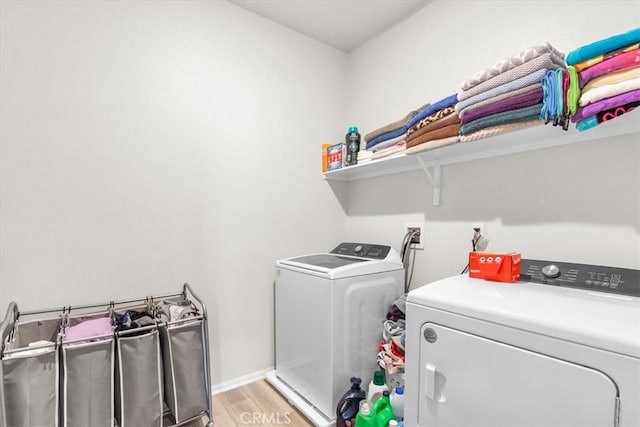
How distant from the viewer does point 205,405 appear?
1464mm

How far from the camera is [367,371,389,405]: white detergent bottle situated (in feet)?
4.98

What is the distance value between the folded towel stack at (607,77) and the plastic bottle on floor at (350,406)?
1.48 metres

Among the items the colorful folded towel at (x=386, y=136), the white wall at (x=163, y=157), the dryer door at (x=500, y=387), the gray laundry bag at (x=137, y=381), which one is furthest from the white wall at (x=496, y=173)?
the gray laundry bag at (x=137, y=381)

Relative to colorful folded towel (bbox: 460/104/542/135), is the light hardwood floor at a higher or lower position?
lower

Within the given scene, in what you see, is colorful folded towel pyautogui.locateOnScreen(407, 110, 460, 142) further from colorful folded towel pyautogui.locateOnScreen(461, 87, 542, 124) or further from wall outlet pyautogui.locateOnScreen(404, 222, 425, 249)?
wall outlet pyautogui.locateOnScreen(404, 222, 425, 249)

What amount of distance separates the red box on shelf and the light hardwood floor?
1221 millimetres

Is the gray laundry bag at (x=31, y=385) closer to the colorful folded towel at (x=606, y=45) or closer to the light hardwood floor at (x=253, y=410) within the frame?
the light hardwood floor at (x=253, y=410)

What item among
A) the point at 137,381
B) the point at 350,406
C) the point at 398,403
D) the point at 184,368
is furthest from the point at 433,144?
the point at 137,381

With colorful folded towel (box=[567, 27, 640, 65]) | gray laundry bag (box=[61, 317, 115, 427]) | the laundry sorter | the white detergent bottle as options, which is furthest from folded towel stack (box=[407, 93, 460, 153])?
gray laundry bag (box=[61, 317, 115, 427])

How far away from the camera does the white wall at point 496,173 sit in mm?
1183

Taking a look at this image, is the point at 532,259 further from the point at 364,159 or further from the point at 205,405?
the point at 205,405

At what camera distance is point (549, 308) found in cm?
84

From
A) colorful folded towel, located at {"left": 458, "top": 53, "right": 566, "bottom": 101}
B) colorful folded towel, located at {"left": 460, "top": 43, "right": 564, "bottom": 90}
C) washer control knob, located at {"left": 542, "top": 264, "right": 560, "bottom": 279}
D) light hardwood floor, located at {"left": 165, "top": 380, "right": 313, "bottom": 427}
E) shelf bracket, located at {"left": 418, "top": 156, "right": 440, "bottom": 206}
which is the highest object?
colorful folded towel, located at {"left": 460, "top": 43, "right": 564, "bottom": 90}

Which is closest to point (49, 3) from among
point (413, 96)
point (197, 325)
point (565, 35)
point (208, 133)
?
point (208, 133)
